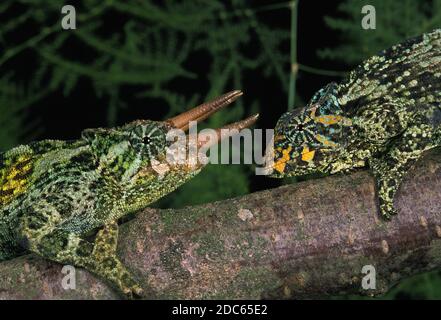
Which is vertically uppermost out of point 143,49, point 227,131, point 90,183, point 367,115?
point 143,49

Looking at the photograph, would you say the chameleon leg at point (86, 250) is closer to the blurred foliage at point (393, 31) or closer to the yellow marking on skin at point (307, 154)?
the yellow marking on skin at point (307, 154)

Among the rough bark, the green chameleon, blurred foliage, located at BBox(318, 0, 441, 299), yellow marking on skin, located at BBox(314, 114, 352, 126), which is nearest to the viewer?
the rough bark

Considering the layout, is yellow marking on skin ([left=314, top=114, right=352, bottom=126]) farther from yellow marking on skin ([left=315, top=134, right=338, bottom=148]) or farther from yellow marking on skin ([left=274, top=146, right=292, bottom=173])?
yellow marking on skin ([left=274, top=146, right=292, bottom=173])

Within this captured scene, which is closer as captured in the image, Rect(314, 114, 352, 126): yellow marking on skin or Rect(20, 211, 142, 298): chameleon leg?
Rect(20, 211, 142, 298): chameleon leg

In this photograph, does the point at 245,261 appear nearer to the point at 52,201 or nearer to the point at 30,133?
the point at 52,201

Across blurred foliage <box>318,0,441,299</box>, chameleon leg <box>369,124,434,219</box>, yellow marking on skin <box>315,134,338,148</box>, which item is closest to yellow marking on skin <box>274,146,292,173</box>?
yellow marking on skin <box>315,134,338,148</box>

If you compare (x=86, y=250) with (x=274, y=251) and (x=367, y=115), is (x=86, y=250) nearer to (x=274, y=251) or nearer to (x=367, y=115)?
(x=274, y=251)

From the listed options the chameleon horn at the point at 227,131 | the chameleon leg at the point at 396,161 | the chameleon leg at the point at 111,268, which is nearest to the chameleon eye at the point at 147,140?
the chameleon horn at the point at 227,131

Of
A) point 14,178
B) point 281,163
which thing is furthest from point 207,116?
point 14,178
